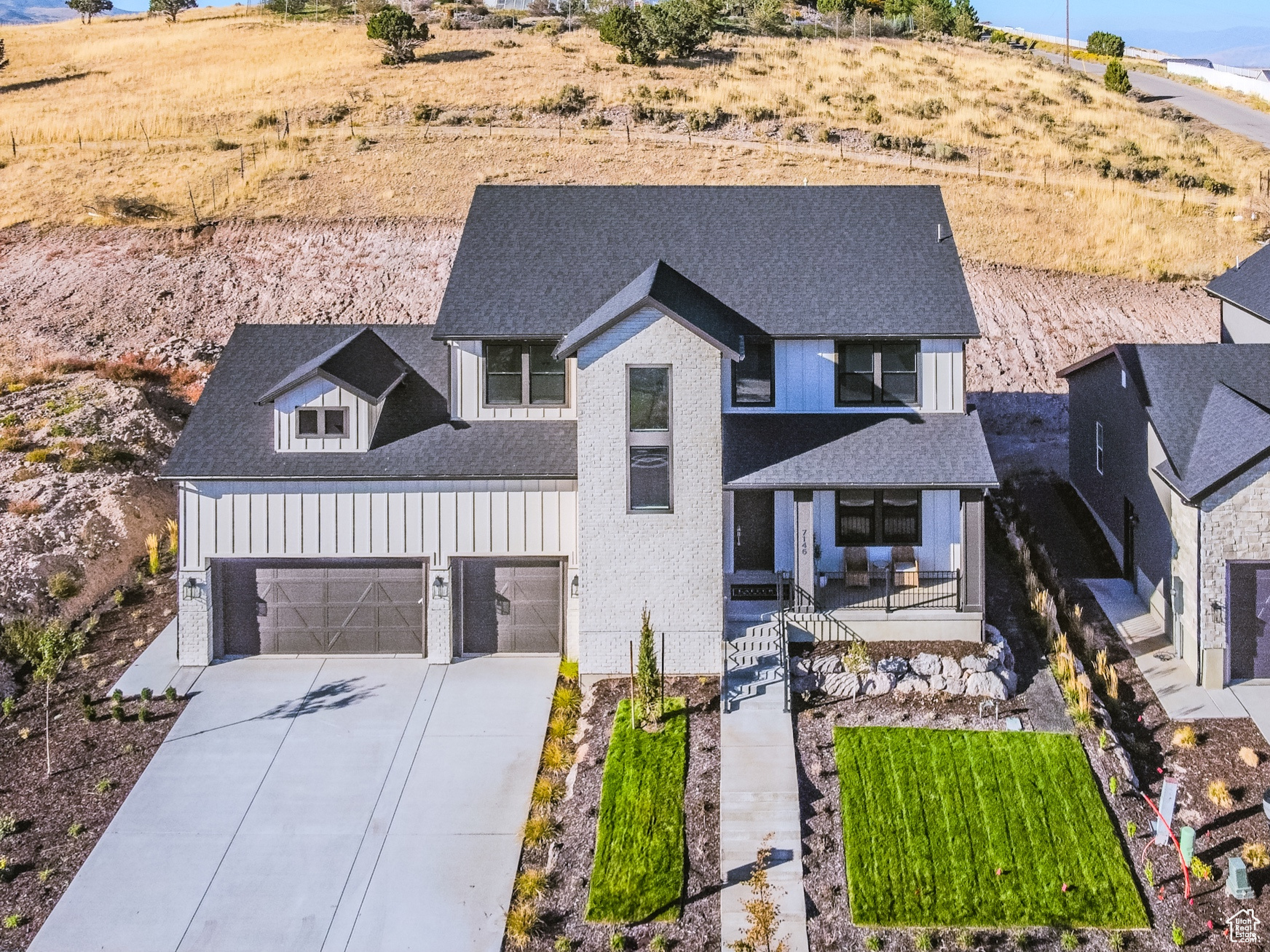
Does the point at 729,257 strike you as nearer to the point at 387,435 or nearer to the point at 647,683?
the point at 387,435

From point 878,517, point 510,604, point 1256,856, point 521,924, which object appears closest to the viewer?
point 521,924

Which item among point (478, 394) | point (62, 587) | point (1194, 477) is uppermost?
point (478, 394)

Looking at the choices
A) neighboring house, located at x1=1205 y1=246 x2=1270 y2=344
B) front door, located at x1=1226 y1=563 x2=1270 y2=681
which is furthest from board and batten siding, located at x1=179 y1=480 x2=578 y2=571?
neighboring house, located at x1=1205 y1=246 x2=1270 y2=344

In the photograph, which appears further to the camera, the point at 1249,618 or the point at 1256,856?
the point at 1249,618

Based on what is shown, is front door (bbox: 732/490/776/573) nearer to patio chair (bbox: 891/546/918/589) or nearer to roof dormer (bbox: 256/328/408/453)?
patio chair (bbox: 891/546/918/589)

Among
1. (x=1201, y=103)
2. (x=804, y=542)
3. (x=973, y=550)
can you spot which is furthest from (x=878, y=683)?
(x=1201, y=103)

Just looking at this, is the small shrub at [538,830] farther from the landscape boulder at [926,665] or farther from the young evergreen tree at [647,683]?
the landscape boulder at [926,665]

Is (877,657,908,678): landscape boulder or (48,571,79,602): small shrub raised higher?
(48,571,79,602): small shrub

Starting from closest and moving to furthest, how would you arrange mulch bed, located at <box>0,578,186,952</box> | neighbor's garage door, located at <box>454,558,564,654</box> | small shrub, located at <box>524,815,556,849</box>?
mulch bed, located at <box>0,578,186,952</box> < small shrub, located at <box>524,815,556,849</box> < neighbor's garage door, located at <box>454,558,564,654</box>
